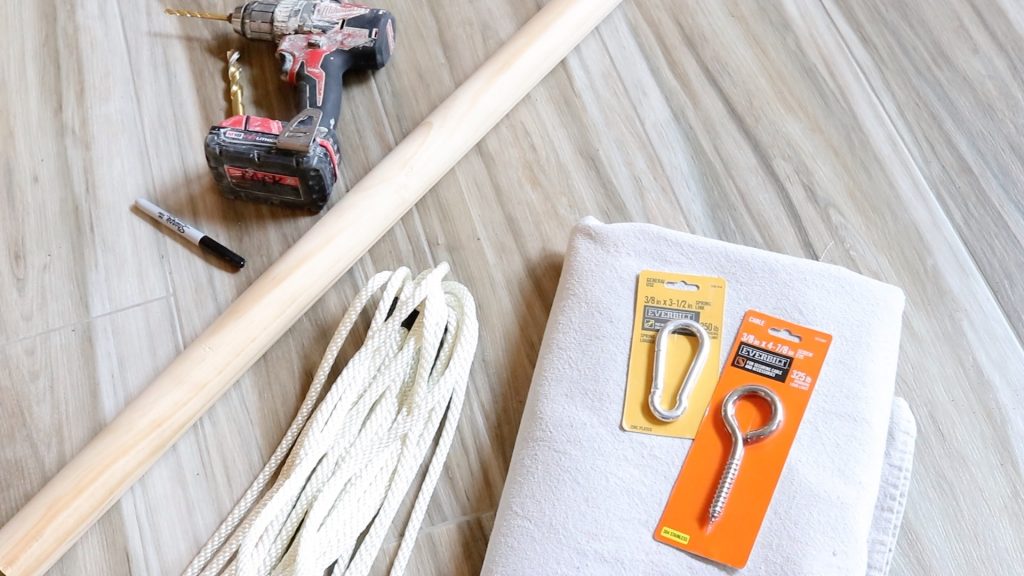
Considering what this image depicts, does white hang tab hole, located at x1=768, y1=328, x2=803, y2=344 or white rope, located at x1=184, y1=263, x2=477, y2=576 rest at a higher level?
white hang tab hole, located at x1=768, y1=328, x2=803, y2=344

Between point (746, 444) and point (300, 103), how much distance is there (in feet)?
2.26

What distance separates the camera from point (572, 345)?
0.88 meters

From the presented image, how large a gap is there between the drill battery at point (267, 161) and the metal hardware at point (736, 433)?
53 centimetres

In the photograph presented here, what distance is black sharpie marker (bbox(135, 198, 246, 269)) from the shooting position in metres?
0.97

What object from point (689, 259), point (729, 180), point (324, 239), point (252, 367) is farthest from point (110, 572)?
point (729, 180)

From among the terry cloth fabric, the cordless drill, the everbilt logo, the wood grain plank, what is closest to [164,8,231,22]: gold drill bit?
the cordless drill

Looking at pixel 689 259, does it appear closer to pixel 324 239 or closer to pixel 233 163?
pixel 324 239

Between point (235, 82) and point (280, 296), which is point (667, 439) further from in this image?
point (235, 82)

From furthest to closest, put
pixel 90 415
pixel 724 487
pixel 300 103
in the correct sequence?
pixel 300 103
pixel 90 415
pixel 724 487

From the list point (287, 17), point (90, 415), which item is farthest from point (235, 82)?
point (90, 415)

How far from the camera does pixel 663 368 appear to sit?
85 centimetres

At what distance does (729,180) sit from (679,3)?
31 cm

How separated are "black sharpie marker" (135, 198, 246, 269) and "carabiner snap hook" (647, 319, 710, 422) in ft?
1.68

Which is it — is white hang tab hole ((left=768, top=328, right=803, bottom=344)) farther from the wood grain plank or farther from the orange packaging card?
the wood grain plank
